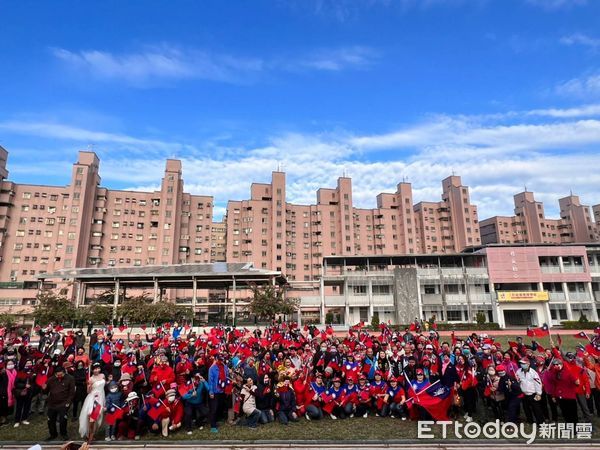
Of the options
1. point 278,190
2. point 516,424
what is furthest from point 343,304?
point 516,424

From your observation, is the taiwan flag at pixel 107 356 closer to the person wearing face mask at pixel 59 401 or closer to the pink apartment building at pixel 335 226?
the person wearing face mask at pixel 59 401

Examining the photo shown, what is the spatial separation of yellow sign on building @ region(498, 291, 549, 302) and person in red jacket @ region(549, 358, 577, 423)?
44627 millimetres

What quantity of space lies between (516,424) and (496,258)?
46.8 m

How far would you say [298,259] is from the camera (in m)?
81.7

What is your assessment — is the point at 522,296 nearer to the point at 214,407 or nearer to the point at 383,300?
the point at 383,300

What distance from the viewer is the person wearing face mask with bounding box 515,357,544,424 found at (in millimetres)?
9547

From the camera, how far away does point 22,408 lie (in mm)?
10547

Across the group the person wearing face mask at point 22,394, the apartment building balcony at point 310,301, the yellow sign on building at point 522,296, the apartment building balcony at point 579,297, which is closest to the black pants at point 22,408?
the person wearing face mask at point 22,394

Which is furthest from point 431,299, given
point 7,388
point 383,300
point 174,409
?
point 7,388

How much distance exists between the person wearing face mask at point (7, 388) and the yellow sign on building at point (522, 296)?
51.9 meters

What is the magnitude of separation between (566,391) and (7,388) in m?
14.5

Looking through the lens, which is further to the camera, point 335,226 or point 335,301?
point 335,226

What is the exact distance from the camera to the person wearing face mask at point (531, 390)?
955cm

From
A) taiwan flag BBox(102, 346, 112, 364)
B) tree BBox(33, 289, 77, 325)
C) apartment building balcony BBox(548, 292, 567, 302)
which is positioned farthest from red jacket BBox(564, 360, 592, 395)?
apartment building balcony BBox(548, 292, 567, 302)
